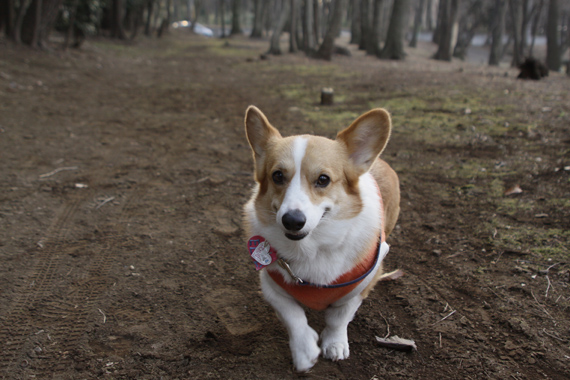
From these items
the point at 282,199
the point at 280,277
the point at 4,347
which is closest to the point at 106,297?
the point at 4,347

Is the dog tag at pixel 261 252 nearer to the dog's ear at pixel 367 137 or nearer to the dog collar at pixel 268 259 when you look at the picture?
the dog collar at pixel 268 259

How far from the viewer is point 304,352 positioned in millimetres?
2248

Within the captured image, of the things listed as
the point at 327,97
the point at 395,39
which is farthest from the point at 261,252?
the point at 395,39

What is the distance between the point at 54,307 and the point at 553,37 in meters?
19.1

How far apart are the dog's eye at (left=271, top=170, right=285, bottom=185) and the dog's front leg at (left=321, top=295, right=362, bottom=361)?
79 cm

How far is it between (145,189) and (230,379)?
2.82 m

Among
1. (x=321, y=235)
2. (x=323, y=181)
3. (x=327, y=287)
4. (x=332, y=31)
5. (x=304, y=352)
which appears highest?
(x=332, y=31)

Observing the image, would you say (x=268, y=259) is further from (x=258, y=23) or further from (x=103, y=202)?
(x=258, y=23)

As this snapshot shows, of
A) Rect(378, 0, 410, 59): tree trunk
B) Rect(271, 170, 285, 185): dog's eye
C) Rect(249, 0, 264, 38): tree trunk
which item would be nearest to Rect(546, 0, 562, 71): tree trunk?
Rect(378, 0, 410, 59): tree trunk

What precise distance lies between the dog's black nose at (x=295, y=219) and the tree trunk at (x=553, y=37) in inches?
696

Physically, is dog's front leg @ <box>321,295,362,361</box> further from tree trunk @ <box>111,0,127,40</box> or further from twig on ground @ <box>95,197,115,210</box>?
tree trunk @ <box>111,0,127,40</box>

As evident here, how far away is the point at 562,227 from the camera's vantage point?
142 inches

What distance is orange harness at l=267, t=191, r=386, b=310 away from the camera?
2361 millimetres

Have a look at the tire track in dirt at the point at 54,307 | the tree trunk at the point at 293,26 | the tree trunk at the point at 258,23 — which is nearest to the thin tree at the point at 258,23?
the tree trunk at the point at 258,23
